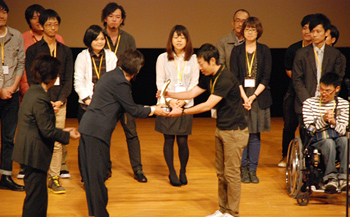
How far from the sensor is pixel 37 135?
10.5ft

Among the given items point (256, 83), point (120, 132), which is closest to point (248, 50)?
point (256, 83)

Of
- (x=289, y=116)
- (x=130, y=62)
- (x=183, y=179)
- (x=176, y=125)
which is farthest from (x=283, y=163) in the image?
(x=130, y=62)

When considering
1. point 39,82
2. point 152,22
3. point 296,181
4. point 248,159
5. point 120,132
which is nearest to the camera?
point 39,82

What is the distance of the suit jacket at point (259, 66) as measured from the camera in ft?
15.3

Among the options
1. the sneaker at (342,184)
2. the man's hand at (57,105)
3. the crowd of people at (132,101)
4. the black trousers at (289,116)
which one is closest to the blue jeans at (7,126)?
the crowd of people at (132,101)

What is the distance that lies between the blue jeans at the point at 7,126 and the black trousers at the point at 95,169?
4.35 feet

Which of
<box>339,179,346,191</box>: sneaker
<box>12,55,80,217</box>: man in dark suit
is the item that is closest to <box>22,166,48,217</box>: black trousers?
<box>12,55,80,217</box>: man in dark suit

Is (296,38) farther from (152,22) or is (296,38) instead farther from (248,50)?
(248,50)

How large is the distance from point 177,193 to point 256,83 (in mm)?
1340

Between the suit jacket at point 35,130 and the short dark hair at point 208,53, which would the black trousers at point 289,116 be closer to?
the short dark hair at point 208,53

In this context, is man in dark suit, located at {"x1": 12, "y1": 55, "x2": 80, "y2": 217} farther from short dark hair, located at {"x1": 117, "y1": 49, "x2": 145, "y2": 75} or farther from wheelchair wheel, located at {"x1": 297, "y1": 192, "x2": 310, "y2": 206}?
wheelchair wheel, located at {"x1": 297, "y1": 192, "x2": 310, "y2": 206}

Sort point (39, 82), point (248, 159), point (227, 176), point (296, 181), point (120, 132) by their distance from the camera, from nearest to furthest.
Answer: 1. point (39, 82)
2. point (227, 176)
3. point (296, 181)
4. point (248, 159)
5. point (120, 132)

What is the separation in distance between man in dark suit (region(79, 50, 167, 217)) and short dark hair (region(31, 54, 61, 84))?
340 mm

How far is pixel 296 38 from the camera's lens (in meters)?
7.92
